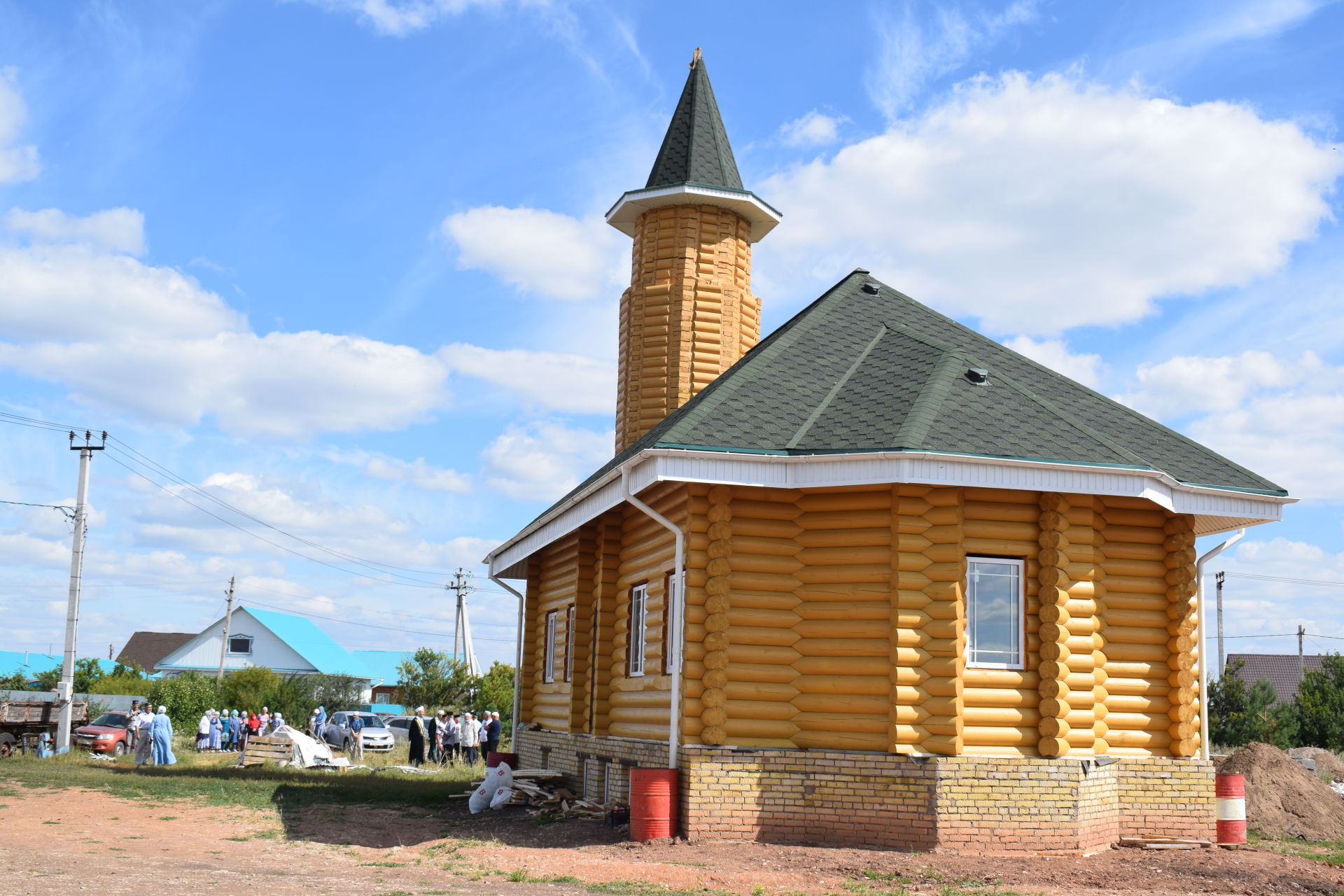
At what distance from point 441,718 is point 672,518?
2248 cm

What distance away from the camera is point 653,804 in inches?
491

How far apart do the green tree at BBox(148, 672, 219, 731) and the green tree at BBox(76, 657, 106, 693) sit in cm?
214

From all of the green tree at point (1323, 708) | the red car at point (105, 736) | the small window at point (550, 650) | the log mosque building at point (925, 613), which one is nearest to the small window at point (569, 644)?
the small window at point (550, 650)

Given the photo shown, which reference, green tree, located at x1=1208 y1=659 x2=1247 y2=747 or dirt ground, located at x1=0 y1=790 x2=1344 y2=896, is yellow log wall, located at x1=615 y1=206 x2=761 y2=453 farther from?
green tree, located at x1=1208 y1=659 x2=1247 y2=747

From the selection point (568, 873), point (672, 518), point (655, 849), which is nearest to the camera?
point (568, 873)

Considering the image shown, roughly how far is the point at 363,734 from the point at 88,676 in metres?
13.3

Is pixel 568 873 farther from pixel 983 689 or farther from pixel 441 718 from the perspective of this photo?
pixel 441 718

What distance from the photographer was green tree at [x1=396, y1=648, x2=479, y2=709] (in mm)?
47781

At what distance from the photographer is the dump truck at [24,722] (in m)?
30.5

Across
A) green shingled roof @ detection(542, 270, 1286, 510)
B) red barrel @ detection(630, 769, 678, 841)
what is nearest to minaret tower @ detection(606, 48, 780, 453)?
green shingled roof @ detection(542, 270, 1286, 510)

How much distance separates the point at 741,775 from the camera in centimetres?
1249

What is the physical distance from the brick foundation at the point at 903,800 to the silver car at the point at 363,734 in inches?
1040

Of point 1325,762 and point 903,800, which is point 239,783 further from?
point 1325,762

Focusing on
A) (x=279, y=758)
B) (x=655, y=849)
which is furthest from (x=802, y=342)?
(x=279, y=758)
